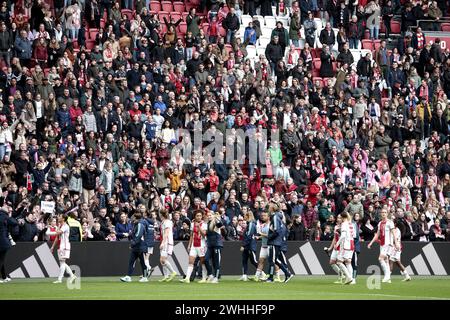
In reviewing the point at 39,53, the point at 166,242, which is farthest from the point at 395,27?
the point at 166,242

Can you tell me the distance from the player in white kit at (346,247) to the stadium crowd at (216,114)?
13.9ft

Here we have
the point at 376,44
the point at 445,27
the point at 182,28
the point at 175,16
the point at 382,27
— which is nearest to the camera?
the point at 182,28

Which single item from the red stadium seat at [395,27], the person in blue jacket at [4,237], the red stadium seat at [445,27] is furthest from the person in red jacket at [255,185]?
the red stadium seat at [445,27]

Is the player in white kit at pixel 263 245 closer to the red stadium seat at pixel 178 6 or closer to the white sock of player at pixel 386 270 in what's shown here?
the white sock of player at pixel 386 270

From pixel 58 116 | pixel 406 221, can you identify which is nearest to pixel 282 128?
pixel 406 221

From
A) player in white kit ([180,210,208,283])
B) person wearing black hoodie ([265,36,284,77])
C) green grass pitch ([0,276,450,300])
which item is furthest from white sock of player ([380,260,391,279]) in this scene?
person wearing black hoodie ([265,36,284,77])

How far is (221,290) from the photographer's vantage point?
29.8 meters

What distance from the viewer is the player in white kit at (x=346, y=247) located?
33.0 meters

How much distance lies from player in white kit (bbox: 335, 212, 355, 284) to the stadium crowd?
13.9 ft

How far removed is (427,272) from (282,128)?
698 cm

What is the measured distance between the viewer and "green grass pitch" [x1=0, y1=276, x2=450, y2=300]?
2759 centimetres

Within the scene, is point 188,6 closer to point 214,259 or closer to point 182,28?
point 182,28

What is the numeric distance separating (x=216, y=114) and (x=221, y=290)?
11.7 m

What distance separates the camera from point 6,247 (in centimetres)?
3225
